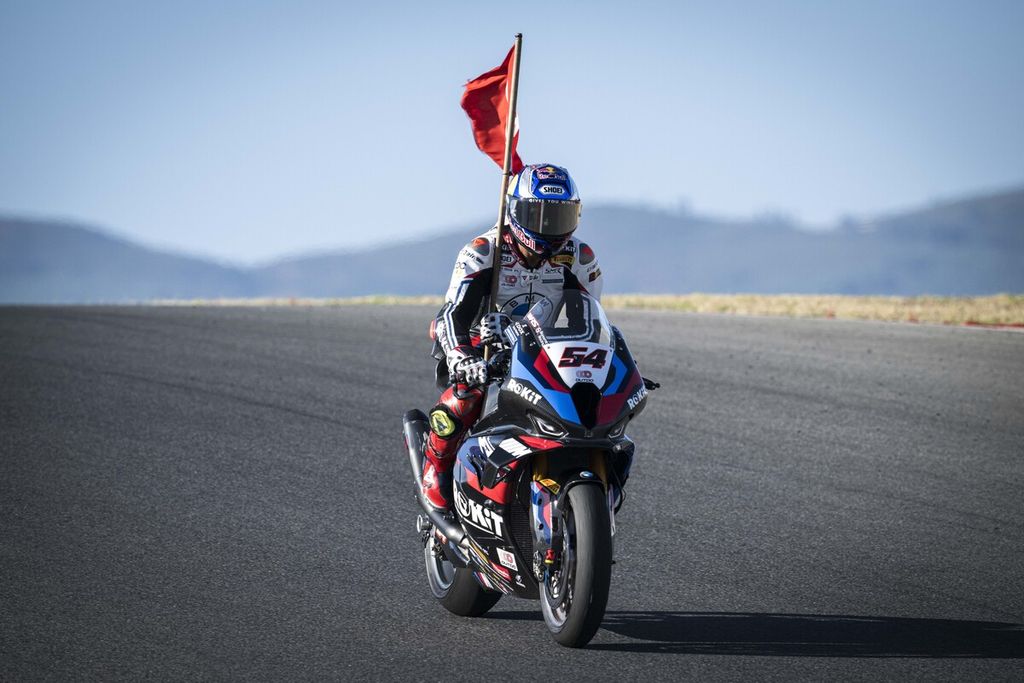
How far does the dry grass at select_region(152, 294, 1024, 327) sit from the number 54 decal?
17.6m

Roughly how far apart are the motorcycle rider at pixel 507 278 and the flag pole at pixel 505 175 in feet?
0.10

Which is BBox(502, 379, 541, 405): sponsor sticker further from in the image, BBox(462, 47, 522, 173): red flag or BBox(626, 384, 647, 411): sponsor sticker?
BBox(462, 47, 522, 173): red flag

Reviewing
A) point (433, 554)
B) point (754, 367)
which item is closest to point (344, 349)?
point (754, 367)

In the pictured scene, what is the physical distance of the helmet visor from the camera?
589 centimetres

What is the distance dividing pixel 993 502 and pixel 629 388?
4766mm

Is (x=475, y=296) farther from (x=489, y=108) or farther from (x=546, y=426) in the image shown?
(x=489, y=108)

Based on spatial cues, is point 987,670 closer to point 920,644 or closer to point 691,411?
point 920,644

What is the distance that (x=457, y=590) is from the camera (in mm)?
6000

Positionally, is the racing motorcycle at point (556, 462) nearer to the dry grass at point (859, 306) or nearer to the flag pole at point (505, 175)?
the flag pole at point (505, 175)

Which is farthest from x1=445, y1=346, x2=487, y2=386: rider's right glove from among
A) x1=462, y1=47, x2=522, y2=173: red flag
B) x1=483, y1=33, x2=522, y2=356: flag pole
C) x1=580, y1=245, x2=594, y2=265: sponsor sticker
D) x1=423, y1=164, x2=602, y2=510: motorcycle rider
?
x1=462, y1=47, x2=522, y2=173: red flag

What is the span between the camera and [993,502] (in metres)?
8.70

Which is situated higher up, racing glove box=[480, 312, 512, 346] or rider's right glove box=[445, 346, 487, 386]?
racing glove box=[480, 312, 512, 346]

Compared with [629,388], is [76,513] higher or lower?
lower

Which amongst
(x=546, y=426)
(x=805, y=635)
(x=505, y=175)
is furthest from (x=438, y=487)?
(x=805, y=635)
